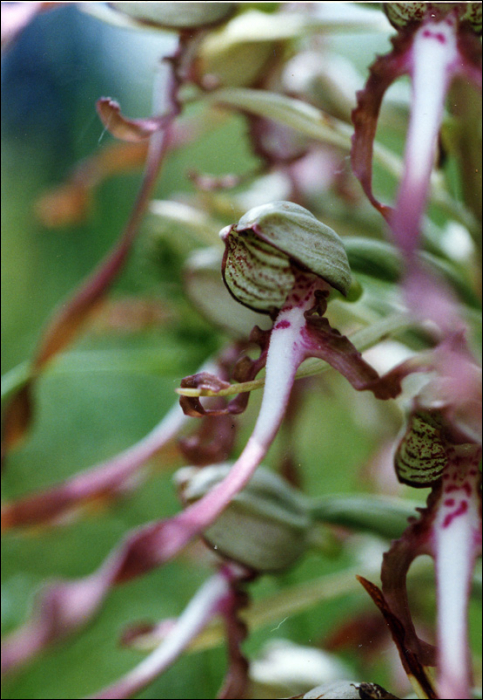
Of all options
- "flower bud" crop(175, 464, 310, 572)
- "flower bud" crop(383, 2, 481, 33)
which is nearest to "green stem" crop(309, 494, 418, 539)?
"flower bud" crop(175, 464, 310, 572)

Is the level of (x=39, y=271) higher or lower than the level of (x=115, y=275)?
lower

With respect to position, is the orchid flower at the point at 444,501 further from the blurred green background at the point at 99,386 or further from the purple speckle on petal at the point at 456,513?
the blurred green background at the point at 99,386

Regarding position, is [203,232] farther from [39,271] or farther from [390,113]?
[39,271]

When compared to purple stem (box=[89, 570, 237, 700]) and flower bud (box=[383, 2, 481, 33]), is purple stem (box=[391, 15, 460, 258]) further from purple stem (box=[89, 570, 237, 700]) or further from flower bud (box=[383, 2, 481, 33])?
purple stem (box=[89, 570, 237, 700])

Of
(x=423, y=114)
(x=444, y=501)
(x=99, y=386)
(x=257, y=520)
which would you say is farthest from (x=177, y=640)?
(x=99, y=386)

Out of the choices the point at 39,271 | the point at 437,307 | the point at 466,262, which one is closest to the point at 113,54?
the point at 466,262

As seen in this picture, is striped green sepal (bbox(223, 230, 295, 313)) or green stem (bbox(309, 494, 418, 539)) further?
green stem (bbox(309, 494, 418, 539))
